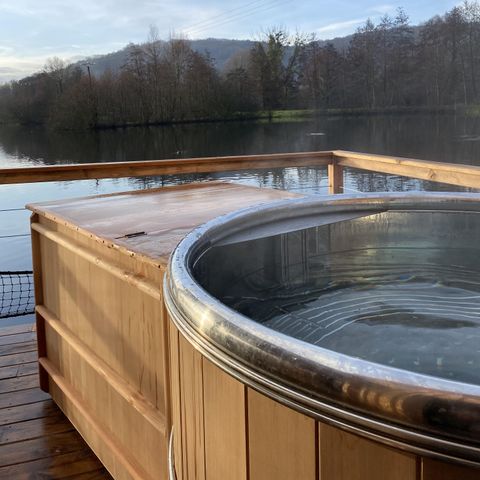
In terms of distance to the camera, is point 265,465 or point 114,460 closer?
point 265,465

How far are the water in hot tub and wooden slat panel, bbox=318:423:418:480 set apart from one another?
39cm

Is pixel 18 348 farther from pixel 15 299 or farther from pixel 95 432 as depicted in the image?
pixel 15 299

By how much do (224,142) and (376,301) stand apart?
21.6 metres

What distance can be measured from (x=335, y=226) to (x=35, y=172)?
1901 mm

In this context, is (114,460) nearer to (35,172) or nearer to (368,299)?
(368,299)

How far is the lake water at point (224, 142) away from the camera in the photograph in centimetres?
1439

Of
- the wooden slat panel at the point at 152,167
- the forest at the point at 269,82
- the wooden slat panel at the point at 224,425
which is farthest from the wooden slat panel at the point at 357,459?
the forest at the point at 269,82

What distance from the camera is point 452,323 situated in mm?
1094

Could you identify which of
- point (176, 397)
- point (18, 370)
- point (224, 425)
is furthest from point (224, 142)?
point (224, 425)

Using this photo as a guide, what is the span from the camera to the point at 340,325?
108cm

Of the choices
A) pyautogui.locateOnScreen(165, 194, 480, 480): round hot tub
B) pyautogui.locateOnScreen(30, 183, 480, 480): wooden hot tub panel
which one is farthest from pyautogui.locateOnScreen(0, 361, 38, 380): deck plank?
pyautogui.locateOnScreen(165, 194, 480, 480): round hot tub

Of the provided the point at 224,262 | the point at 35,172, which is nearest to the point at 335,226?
the point at 224,262

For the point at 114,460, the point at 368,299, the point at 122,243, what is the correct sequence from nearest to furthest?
the point at 368,299 < the point at 122,243 < the point at 114,460

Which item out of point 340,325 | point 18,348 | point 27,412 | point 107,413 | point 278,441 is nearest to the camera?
point 278,441
